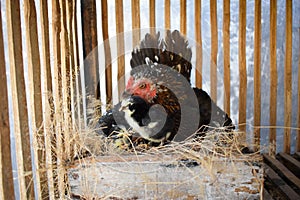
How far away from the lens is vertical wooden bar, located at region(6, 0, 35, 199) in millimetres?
1039

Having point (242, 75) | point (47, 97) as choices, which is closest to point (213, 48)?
point (242, 75)

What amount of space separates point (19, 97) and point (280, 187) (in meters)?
1.47

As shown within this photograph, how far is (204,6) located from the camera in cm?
250

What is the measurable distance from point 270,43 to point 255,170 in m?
1.60

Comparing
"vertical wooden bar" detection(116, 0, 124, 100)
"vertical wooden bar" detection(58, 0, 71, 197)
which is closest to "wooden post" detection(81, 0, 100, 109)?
"vertical wooden bar" detection(116, 0, 124, 100)

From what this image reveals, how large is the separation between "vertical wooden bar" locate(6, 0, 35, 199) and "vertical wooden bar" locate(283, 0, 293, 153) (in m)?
1.97

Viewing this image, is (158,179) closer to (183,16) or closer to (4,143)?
(4,143)

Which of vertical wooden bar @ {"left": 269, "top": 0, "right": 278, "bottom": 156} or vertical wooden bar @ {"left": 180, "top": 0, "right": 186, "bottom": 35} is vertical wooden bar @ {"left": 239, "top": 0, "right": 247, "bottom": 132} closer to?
vertical wooden bar @ {"left": 269, "top": 0, "right": 278, "bottom": 156}

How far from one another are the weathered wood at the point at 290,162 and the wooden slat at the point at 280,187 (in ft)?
0.46

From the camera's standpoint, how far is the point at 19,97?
3.51 ft

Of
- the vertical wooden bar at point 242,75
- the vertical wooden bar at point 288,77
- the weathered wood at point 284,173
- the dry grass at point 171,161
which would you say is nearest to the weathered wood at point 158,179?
the dry grass at point 171,161

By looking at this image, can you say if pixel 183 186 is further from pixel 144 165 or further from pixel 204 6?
pixel 204 6

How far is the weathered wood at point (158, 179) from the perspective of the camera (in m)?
1.02

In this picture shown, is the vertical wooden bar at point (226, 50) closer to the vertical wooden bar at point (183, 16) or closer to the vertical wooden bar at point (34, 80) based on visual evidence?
the vertical wooden bar at point (183, 16)
